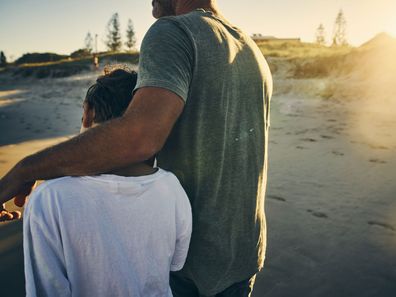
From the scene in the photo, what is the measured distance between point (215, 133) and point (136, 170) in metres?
0.29

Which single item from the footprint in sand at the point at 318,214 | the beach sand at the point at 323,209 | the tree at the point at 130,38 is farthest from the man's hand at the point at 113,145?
the tree at the point at 130,38

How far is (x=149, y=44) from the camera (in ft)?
3.23

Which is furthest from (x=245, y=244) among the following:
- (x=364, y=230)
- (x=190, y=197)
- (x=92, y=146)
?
(x=364, y=230)

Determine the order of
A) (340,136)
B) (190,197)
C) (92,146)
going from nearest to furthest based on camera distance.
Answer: (92,146)
(190,197)
(340,136)

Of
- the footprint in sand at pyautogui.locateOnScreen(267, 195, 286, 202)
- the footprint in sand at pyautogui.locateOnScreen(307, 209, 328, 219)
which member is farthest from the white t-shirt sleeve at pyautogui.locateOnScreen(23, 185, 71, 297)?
the footprint in sand at pyautogui.locateOnScreen(267, 195, 286, 202)

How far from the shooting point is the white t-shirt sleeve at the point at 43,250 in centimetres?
89

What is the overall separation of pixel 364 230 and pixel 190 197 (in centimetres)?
318

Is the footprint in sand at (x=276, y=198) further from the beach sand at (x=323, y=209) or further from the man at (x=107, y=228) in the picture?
the man at (x=107, y=228)

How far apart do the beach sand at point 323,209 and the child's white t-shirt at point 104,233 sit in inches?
74.9

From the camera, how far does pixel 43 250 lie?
0.92 metres

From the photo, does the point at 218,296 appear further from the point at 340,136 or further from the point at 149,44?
the point at 340,136

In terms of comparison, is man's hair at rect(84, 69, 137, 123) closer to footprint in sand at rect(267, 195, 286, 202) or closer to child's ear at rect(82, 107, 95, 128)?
child's ear at rect(82, 107, 95, 128)

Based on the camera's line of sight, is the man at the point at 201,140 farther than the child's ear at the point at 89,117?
No

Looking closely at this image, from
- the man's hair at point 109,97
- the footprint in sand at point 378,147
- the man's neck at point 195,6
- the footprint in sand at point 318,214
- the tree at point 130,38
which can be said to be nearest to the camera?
the man's hair at point 109,97
